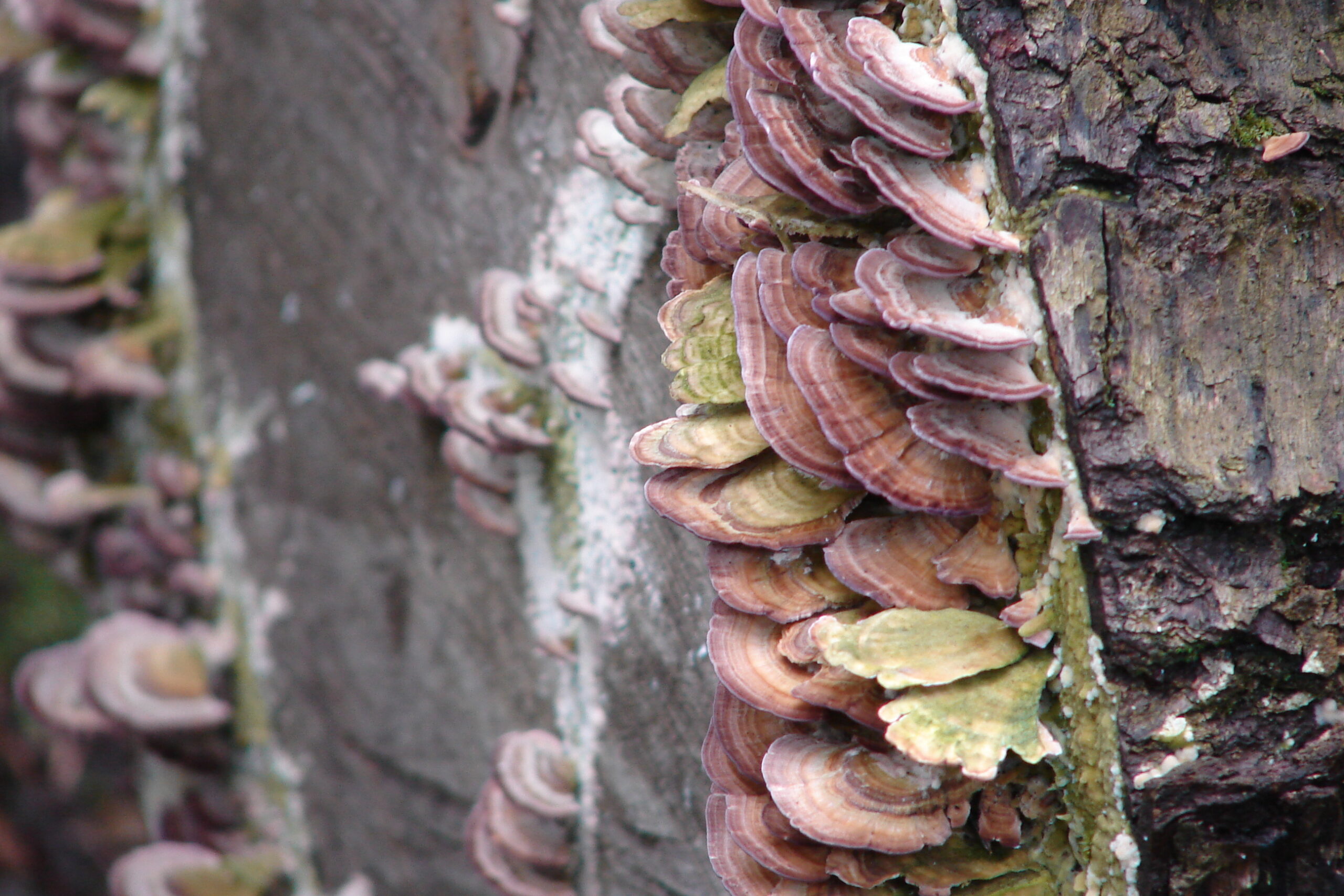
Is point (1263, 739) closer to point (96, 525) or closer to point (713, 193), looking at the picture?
point (713, 193)

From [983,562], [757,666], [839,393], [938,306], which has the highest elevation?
[938,306]

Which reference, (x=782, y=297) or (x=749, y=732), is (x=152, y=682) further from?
(x=782, y=297)

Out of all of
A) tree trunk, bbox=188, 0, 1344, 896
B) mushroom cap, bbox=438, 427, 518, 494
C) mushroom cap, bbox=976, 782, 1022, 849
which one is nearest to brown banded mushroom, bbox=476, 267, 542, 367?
tree trunk, bbox=188, 0, 1344, 896

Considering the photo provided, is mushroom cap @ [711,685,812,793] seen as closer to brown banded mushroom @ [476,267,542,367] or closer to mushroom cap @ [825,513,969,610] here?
mushroom cap @ [825,513,969,610]

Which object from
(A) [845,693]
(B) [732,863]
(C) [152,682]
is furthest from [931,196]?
(C) [152,682]

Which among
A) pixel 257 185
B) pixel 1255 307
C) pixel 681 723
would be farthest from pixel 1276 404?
pixel 257 185

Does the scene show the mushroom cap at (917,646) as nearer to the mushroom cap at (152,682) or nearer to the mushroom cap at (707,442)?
the mushroom cap at (707,442)
